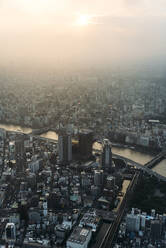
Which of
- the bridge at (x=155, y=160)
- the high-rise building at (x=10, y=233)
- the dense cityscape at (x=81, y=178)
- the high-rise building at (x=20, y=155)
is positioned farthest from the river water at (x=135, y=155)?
the high-rise building at (x=10, y=233)

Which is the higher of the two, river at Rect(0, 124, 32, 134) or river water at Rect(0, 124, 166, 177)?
river at Rect(0, 124, 32, 134)

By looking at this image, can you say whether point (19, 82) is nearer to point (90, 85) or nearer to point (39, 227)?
point (90, 85)

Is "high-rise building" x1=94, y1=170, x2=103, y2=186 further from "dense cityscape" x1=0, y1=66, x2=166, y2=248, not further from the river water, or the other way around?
the river water

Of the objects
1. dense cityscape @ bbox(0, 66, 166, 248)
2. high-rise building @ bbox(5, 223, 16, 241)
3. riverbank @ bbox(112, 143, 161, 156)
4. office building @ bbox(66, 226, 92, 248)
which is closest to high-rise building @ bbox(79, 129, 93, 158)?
dense cityscape @ bbox(0, 66, 166, 248)

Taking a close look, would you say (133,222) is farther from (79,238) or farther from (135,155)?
(135,155)

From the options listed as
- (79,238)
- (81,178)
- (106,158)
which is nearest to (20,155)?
(81,178)

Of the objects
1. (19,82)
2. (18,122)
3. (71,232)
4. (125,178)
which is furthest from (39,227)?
(19,82)

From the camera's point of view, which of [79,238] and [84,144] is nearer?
[79,238]

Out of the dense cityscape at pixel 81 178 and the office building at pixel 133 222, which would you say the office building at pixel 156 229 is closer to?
the dense cityscape at pixel 81 178
